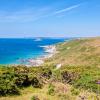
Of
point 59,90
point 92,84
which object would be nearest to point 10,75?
point 59,90

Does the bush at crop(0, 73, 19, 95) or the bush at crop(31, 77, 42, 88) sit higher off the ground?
the bush at crop(0, 73, 19, 95)

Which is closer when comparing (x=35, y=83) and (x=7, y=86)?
(x=7, y=86)

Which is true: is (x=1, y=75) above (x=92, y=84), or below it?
above

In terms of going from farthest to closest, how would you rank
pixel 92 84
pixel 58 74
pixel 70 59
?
pixel 70 59 < pixel 58 74 < pixel 92 84

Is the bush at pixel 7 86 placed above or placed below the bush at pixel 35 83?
above

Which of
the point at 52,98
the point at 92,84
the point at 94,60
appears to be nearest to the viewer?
the point at 52,98

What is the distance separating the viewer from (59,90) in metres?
19.5

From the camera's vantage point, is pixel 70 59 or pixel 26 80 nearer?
pixel 26 80

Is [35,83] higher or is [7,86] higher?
[7,86]

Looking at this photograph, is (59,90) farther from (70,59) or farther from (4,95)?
(70,59)

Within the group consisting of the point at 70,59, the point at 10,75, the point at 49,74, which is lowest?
the point at 70,59

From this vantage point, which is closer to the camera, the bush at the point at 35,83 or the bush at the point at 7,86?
the bush at the point at 7,86

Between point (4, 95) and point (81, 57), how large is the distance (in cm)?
8949

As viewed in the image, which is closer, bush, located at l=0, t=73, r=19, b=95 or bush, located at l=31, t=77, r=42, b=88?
bush, located at l=0, t=73, r=19, b=95
